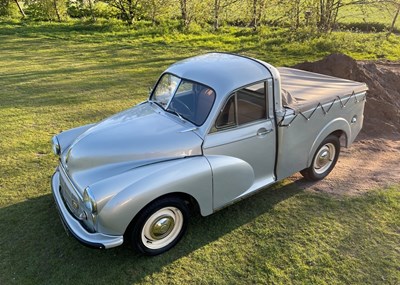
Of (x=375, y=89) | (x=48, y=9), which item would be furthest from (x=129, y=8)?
(x=375, y=89)

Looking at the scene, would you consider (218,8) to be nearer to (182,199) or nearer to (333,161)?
(333,161)

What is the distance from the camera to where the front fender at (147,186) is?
338cm

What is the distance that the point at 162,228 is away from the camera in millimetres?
3814

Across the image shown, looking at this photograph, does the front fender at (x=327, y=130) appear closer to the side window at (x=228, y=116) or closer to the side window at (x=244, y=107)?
the side window at (x=244, y=107)

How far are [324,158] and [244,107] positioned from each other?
1750mm

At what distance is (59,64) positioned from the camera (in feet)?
35.8

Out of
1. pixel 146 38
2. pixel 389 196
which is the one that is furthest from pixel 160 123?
pixel 146 38

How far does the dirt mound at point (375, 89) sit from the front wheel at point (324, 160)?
6.05 feet

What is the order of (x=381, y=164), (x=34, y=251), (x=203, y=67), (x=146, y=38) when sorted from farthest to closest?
(x=146, y=38) → (x=381, y=164) → (x=203, y=67) → (x=34, y=251)

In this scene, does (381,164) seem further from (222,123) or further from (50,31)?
(50,31)

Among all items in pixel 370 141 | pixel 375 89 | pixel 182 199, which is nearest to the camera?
pixel 182 199

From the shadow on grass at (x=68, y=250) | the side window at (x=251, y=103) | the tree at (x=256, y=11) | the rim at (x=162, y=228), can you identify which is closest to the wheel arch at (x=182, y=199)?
the rim at (x=162, y=228)

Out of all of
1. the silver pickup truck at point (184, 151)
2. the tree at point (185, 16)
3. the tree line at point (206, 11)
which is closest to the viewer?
the silver pickup truck at point (184, 151)

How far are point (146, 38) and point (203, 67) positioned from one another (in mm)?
10102
